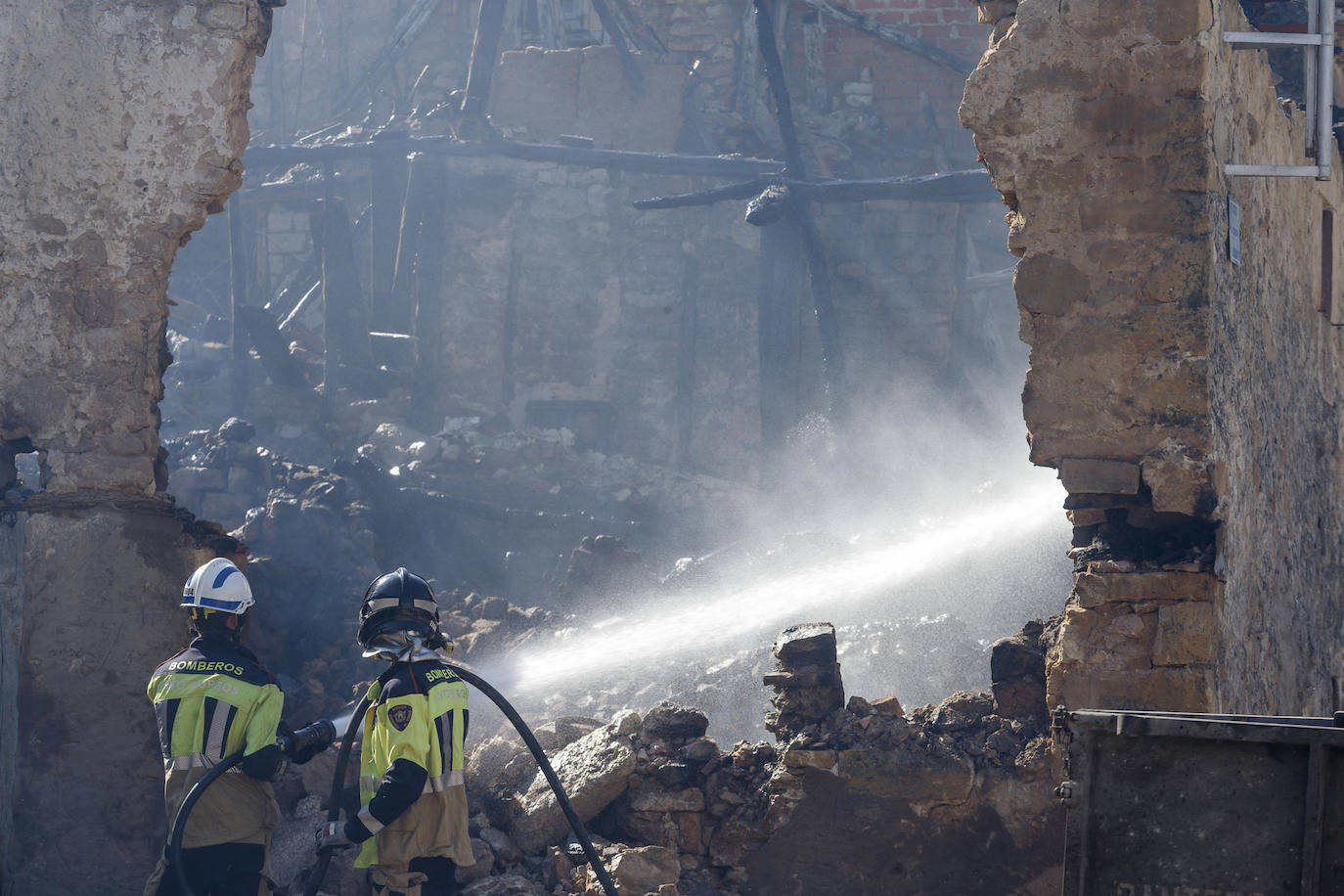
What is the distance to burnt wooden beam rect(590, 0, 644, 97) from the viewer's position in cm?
1570

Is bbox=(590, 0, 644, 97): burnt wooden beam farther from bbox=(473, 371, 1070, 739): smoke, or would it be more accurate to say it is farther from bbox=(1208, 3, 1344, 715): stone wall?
bbox=(1208, 3, 1344, 715): stone wall

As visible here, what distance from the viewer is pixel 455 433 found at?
1401 cm

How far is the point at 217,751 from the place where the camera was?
4.20 meters

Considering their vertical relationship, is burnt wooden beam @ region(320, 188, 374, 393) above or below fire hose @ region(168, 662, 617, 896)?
above

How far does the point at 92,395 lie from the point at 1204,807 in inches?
172

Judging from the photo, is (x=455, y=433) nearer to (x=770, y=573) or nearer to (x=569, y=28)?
(x=770, y=573)

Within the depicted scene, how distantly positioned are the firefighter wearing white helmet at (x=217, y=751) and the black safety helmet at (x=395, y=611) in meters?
0.44

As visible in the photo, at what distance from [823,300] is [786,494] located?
6.67 feet

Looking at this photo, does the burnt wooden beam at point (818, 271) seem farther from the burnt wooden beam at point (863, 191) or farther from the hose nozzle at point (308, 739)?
the hose nozzle at point (308, 739)

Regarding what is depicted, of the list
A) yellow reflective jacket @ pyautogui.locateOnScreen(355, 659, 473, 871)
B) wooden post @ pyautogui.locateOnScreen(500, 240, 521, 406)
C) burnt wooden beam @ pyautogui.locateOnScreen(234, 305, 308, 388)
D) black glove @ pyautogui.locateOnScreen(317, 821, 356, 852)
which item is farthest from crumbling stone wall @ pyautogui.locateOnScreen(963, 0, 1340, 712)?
burnt wooden beam @ pyautogui.locateOnScreen(234, 305, 308, 388)

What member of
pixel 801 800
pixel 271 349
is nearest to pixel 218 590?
pixel 801 800

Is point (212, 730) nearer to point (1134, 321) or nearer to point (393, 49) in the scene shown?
point (1134, 321)

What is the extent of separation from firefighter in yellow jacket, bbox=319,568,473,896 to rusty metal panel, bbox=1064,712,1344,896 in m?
1.97

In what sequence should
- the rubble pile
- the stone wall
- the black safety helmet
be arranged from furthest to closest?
the rubble pile → the stone wall → the black safety helmet
